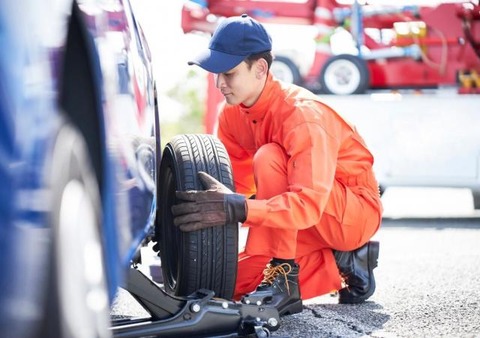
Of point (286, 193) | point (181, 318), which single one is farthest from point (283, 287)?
point (181, 318)

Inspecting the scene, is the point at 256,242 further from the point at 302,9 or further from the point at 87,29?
the point at 302,9

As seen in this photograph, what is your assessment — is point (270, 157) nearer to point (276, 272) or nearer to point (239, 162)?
point (276, 272)

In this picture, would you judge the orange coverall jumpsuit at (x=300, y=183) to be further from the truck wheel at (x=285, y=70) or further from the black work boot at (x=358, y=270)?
the truck wheel at (x=285, y=70)

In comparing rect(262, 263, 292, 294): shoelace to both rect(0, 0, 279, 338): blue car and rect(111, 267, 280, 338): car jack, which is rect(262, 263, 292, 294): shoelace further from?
rect(111, 267, 280, 338): car jack

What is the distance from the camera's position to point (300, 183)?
3.52 meters

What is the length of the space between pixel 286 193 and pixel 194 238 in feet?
1.36

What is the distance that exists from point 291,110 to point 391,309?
3.05 feet

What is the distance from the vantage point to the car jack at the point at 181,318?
301 cm

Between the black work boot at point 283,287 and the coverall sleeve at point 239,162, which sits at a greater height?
the coverall sleeve at point 239,162

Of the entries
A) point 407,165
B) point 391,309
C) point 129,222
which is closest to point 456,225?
point 407,165

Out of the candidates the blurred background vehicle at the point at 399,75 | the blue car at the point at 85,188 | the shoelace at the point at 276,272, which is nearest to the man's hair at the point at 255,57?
the blue car at the point at 85,188

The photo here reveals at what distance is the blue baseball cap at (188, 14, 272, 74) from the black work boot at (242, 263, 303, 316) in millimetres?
776

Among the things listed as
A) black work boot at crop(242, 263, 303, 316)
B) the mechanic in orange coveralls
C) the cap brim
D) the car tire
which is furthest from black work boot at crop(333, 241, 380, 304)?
the car tire

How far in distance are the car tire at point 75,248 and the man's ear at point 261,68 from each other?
5.58 feet
